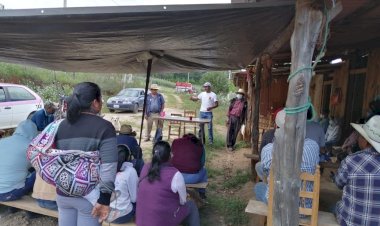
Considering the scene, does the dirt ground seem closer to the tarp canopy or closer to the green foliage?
the tarp canopy

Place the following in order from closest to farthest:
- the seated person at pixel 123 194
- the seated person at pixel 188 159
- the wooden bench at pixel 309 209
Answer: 1. the wooden bench at pixel 309 209
2. the seated person at pixel 123 194
3. the seated person at pixel 188 159

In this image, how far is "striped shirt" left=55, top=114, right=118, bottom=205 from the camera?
6.97 feet

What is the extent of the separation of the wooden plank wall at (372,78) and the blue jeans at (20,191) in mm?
5046

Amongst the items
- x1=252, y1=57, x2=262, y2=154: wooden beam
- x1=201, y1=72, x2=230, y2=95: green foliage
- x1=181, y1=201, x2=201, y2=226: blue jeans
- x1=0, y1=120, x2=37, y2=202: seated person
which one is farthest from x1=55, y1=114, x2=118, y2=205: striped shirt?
x1=201, y1=72, x2=230, y2=95: green foliage

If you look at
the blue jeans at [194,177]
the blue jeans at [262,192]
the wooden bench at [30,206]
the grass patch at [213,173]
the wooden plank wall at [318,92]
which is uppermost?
the wooden plank wall at [318,92]

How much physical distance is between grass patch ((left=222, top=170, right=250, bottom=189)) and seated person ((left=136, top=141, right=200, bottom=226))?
280 cm

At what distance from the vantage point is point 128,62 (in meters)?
5.94

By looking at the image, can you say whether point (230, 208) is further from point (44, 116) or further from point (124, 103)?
point (124, 103)

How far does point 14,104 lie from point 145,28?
7545mm

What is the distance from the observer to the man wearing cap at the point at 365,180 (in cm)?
233

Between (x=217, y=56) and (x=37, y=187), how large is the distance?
3.12 metres

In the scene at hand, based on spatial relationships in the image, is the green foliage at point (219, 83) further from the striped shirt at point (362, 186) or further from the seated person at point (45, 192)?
the striped shirt at point (362, 186)

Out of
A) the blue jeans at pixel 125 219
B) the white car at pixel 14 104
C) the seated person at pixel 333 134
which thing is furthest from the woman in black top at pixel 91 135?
the white car at pixel 14 104

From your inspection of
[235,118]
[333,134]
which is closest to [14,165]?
[333,134]
